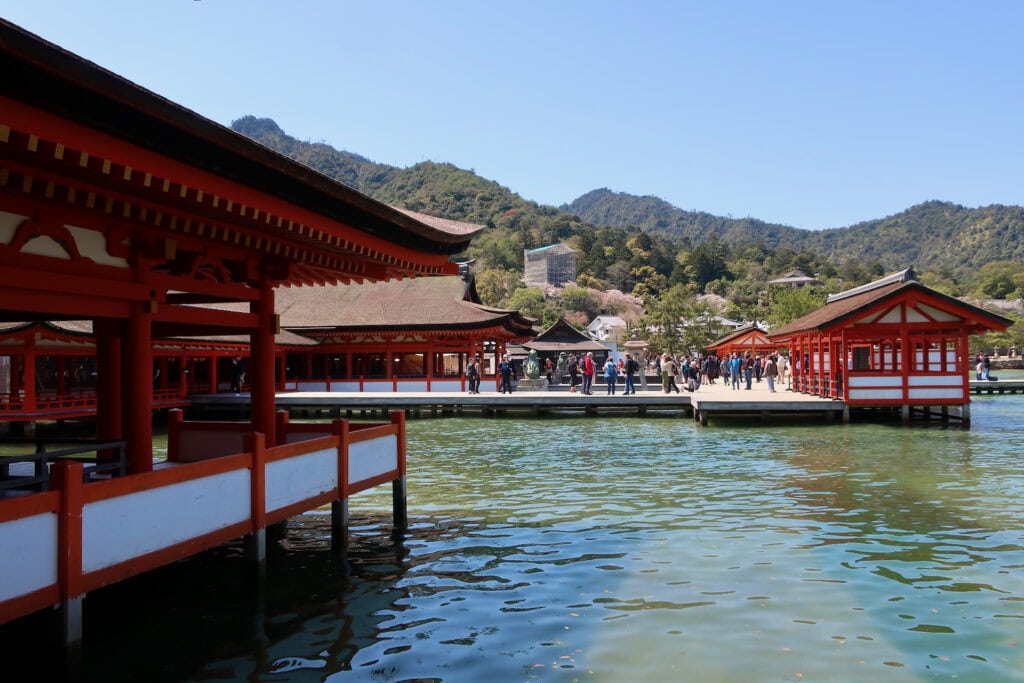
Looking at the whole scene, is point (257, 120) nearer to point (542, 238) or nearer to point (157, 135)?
point (542, 238)

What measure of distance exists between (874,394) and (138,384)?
71.8ft

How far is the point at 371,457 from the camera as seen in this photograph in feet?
32.0

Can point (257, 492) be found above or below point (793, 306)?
below

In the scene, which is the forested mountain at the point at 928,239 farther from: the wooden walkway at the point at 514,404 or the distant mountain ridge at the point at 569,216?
the wooden walkway at the point at 514,404

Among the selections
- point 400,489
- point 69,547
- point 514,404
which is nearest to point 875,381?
point 514,404

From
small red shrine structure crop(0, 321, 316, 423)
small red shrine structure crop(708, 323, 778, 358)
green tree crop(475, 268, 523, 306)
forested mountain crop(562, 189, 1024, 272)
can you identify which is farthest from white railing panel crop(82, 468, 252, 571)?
forested mountain crop(562, 189, 1024, 272)

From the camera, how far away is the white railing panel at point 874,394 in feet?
77.8

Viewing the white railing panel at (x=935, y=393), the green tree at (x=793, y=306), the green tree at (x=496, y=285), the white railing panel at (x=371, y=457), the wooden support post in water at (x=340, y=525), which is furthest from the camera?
the green tree at (x=496, y=285)

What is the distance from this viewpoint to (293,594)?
25.5ft

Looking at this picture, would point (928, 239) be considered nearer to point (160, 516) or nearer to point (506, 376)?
point (506, 376)

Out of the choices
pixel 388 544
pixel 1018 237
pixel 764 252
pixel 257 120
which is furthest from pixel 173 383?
pixel 257 120

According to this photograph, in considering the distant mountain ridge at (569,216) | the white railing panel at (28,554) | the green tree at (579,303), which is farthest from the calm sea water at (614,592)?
the distant mountain ridge at (569,216)

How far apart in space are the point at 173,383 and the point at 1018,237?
141 meters

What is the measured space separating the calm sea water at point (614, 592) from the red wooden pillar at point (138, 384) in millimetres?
1435
